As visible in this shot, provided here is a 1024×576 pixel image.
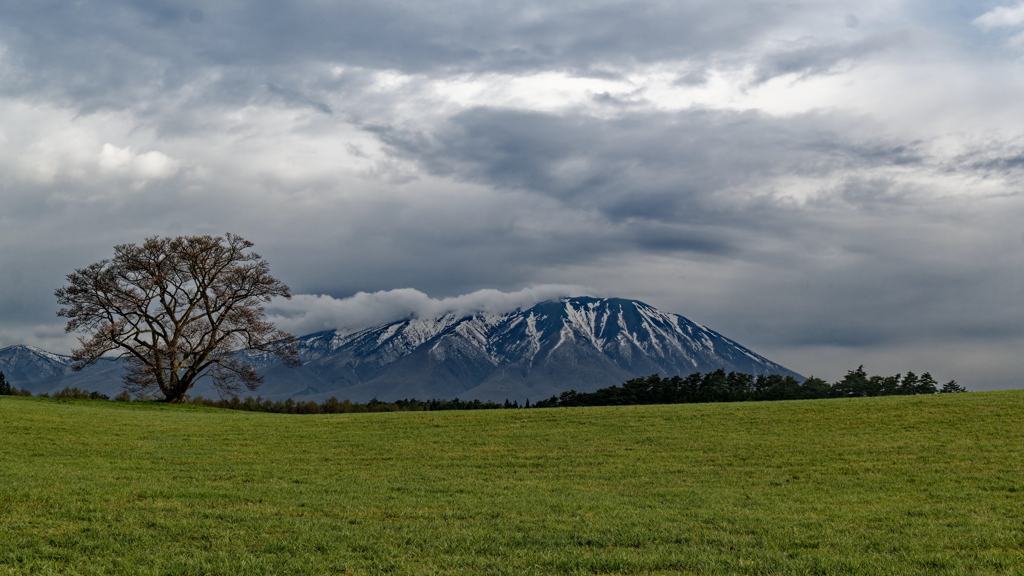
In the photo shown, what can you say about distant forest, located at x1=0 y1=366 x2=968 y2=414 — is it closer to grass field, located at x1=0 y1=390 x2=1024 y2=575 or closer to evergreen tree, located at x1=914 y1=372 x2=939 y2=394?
evergreen tree, located at x1=914 y1=372 x2=939 y2=394

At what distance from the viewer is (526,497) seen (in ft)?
50.0

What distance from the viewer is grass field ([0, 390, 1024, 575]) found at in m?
9.75

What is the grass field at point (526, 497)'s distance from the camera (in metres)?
9.75

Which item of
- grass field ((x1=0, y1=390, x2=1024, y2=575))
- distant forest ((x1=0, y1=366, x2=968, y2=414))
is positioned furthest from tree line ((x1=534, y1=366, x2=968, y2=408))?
grass field ((x1=0, y1=390, x2=1024, y2=575))

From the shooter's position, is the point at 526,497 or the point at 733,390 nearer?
the point at 526,497

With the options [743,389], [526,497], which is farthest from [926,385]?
[526,497]

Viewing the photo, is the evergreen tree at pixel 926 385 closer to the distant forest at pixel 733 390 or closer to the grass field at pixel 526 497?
the distant forest at pixel 733 390

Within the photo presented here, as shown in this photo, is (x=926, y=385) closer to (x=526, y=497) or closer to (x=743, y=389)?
(x=743, y=389)

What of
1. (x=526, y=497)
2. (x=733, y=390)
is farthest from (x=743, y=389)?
(x=526, y=497)

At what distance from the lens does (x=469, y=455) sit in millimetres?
22844

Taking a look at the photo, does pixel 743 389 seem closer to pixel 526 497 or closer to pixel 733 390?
pixel 733 390

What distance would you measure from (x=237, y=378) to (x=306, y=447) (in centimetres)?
3025

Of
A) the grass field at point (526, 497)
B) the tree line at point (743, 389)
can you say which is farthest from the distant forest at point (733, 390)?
the grass field at point (526, 497)

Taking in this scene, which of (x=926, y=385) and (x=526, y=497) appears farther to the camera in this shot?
(x=926, y=385)
